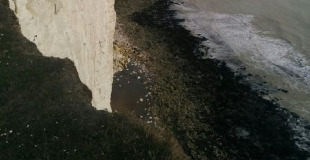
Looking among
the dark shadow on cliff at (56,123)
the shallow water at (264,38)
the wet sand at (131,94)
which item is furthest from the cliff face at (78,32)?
the shallow water at (264,38)

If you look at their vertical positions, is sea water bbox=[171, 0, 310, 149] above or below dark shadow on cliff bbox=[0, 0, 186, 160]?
below

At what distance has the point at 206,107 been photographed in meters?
32.2

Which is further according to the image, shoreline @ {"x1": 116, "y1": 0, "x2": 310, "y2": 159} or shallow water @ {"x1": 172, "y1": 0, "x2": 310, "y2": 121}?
shallow water @ {"x1": 172, "y1": 0, "x2": 310, "y2": 121}

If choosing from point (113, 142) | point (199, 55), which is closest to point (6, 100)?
point (113, 142)

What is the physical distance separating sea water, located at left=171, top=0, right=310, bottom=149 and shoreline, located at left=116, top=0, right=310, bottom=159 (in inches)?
70.1

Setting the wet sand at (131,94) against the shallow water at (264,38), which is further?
the shallow water at (264,38)

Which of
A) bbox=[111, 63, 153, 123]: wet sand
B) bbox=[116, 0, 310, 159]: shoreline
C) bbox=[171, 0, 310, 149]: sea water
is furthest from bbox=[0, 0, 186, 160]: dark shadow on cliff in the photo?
bbox=[171, 0, 310, 149]: sea water

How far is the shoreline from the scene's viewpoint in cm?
2842

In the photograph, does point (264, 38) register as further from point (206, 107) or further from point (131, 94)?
point (131, 94)

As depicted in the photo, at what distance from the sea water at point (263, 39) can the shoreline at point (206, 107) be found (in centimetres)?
178

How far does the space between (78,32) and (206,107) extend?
13.2m

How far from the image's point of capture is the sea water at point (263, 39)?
1439 inches

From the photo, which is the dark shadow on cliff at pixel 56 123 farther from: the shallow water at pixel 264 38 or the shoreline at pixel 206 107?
the shallow water at pixel 264 38

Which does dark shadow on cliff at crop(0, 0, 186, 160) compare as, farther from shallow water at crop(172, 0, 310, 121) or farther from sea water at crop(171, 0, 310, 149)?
shallow water at crop(172, 0, 310, 121)
